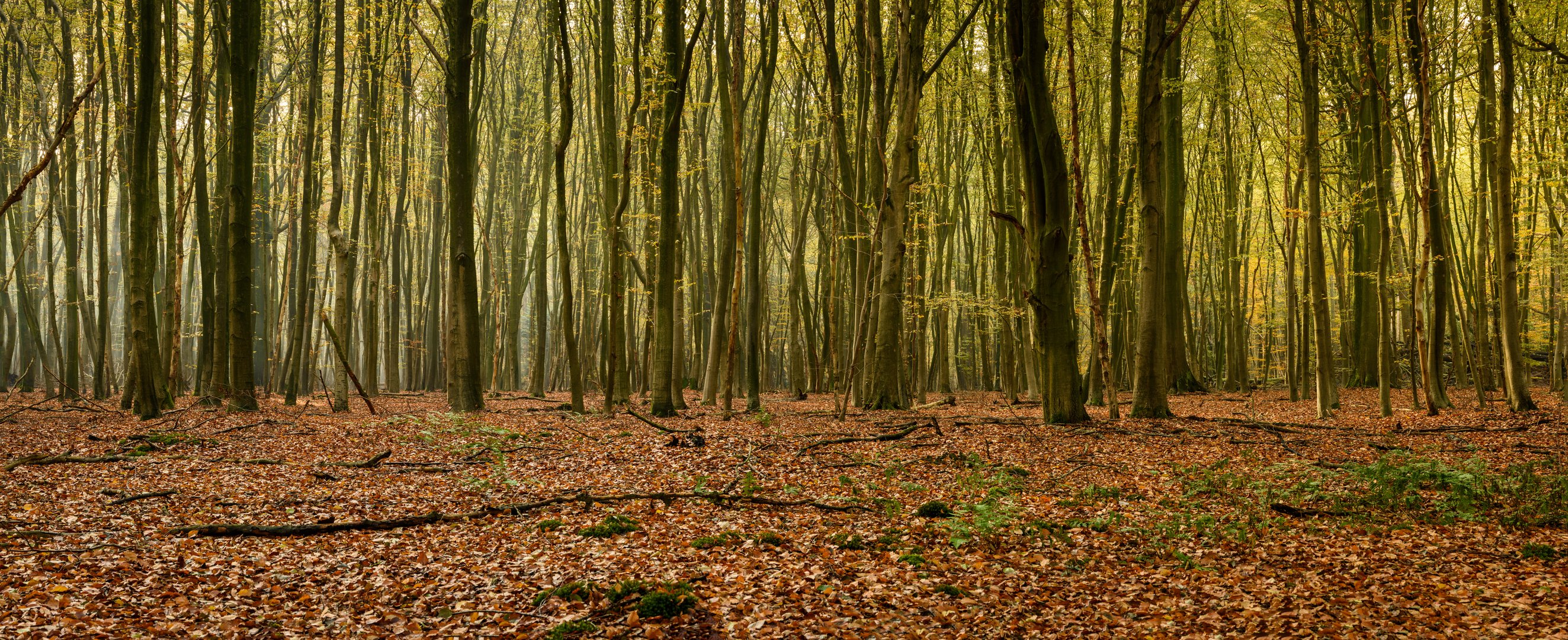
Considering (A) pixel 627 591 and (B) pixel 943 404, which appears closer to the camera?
(A) pixel 627 591

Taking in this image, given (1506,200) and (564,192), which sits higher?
(564,192)

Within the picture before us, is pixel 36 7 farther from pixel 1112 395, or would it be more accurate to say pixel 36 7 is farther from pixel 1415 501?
pixel 1415 501

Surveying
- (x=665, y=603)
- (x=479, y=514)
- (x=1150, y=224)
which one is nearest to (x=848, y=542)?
(x=665, y=603)

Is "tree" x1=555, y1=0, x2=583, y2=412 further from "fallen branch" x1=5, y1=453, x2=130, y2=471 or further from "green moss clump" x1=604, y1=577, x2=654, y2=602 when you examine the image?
"green moss clump" x1=604, y1=577, x2=654, y2=602

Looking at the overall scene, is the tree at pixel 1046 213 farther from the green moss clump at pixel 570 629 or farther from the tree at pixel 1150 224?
the green moss clump at pixel 570 629

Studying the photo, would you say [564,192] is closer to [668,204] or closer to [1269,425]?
[668,204]

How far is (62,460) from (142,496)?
1.85 meters

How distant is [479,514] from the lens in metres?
5.62

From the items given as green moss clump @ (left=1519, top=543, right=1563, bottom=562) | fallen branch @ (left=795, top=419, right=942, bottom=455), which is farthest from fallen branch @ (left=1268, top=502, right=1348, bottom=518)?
fallen branch @ (left=795, top=419, right=942, bottom=455)

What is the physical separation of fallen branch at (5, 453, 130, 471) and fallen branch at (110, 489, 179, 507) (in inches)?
60.7

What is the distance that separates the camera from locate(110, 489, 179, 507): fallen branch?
5497 millimetres

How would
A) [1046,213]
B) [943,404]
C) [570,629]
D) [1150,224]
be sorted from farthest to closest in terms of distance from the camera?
[943,404] < [1150,224] < [1046,213] < [570,629]

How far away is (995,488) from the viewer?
6.34 meters

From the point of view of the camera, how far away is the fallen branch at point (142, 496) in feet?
18.0
